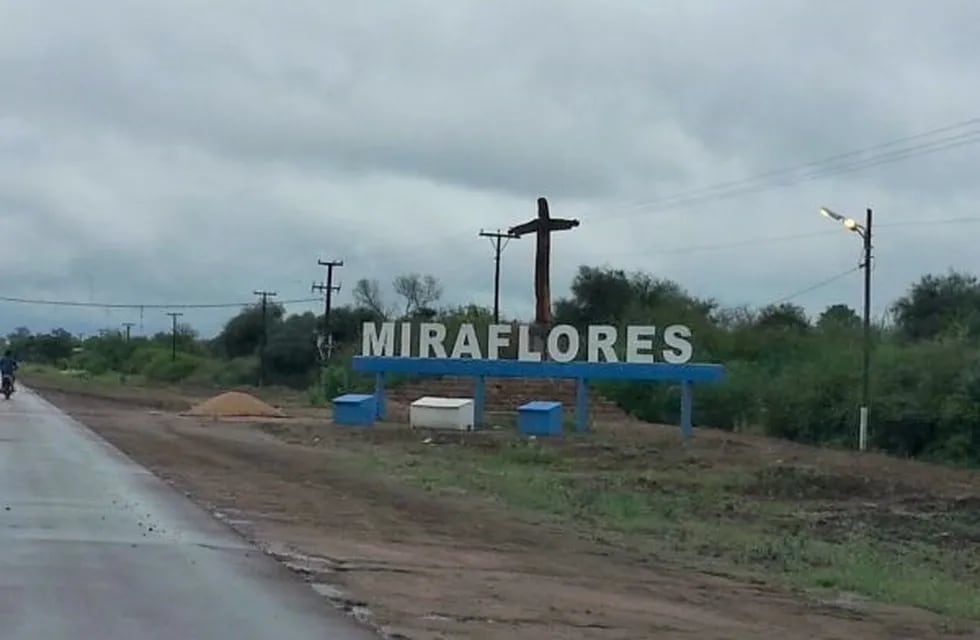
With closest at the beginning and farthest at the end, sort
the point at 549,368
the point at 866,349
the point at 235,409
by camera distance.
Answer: the point at 866,349
the point at 549,368
the point at 235,409

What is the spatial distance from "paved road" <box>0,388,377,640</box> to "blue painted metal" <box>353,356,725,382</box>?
26.4 m

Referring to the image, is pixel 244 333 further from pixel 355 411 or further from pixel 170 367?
pixel 355 411

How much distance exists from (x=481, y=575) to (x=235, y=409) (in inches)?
1867

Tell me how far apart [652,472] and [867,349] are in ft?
42.8

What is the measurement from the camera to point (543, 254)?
6162 centimetres

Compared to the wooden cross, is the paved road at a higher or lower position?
lower

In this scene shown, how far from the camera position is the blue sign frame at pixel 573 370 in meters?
51.0

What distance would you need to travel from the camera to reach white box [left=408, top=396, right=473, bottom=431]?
5350 cm

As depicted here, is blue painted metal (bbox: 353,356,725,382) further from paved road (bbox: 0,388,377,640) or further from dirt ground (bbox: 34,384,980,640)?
paved road (bbox: 0,388,377,640)

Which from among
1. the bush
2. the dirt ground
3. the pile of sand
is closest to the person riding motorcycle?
the pile of sand

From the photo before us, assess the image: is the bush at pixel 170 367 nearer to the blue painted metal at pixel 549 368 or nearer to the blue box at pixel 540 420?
the blue painted metal at pixel 549 368

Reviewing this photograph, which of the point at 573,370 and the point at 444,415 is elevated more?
the point at 573,370

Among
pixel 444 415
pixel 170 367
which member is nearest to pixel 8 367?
pixel 444 415

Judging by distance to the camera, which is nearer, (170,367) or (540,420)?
(540,420)
